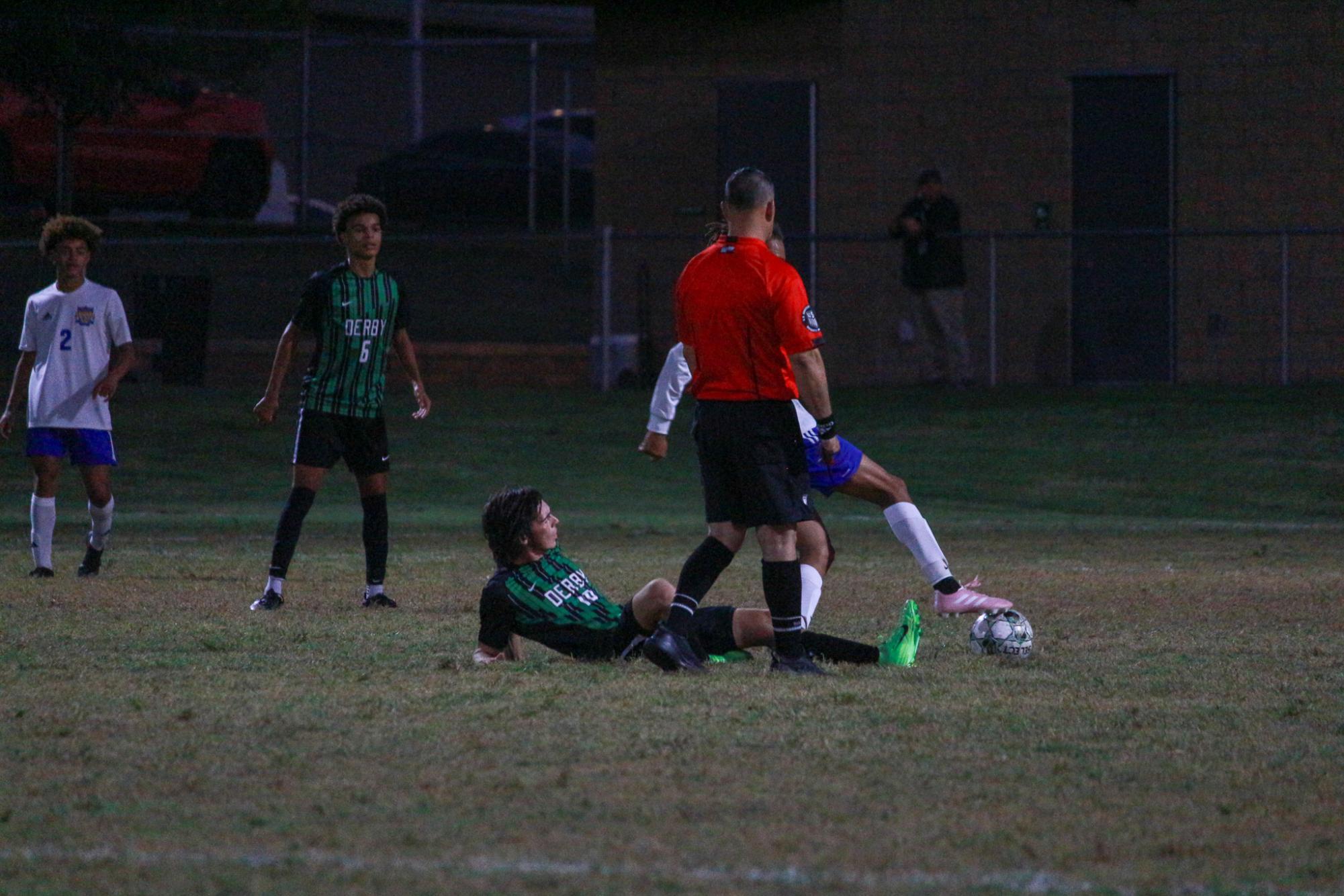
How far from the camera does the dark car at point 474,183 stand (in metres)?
30.6

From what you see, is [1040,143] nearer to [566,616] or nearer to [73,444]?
[73,444]

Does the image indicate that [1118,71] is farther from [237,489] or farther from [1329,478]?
[237,489]

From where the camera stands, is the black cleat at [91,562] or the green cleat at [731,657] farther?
the black cleat at [91,562]

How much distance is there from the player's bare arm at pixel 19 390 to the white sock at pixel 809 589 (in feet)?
17.6

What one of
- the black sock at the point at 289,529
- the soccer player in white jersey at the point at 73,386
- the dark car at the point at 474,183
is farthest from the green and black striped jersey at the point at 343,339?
the dark car at the point at 474,183

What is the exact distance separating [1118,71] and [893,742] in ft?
58.1

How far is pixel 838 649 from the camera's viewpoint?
780cm

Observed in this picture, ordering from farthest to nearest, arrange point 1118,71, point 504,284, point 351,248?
point 504,284
point 1118,71
point 351,248

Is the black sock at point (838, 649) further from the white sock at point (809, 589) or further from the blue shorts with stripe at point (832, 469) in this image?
the blue shorts with stripe at point (832, 469)

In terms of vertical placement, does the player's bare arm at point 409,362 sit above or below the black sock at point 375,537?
above

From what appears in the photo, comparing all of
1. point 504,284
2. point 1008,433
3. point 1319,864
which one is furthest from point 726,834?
point 504,284

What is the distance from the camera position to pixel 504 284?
89.0 feet

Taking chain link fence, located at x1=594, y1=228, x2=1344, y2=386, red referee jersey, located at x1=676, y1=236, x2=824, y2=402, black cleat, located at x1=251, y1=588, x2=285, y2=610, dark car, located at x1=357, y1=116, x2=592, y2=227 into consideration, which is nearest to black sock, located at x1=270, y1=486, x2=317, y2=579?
black cleat, located at x1=251, y1=588, x2=285, y2=610

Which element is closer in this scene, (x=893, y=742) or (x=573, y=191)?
(x=893, y=742)
